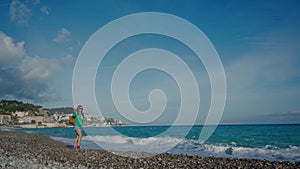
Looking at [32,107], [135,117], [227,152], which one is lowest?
[227,152]

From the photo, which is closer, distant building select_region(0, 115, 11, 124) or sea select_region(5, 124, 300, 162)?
sea select_region(5, 124, 300, 162)

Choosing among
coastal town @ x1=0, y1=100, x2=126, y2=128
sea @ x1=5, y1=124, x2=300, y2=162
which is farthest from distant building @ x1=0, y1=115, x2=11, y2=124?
sea @ x1=5, y1=124, x2=300, y2=162

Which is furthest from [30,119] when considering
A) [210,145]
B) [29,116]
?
[210,145]

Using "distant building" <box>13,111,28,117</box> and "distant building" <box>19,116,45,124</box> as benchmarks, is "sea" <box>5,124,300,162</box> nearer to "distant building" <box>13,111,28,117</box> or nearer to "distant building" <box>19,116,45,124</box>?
"distant building" <box>19,116,45,124</box>

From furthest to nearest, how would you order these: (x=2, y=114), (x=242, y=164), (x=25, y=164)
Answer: (x=2, y=114)
(x=242, y=164)
(x=25, y=164)

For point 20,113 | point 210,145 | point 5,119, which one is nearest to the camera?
point 210,145

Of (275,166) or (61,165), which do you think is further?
(275,166)

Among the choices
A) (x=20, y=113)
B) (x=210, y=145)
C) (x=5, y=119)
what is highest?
(x=20, y=113)

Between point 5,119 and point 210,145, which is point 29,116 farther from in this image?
point 210,145

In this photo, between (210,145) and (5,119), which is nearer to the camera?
(210,145)

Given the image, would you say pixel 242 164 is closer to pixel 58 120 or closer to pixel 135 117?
pixel 135 117

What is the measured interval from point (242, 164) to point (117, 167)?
5169 millimetres

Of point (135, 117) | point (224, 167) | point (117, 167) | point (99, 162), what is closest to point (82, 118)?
point (135, 117)

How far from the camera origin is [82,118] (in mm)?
15188
